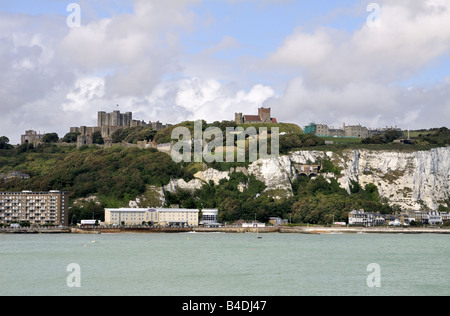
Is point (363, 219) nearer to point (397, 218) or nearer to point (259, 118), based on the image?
point (397, 218)

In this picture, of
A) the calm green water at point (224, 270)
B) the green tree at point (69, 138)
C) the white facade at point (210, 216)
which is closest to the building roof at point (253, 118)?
the green tree at point (69, 138)

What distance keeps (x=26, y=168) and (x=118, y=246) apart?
63628 mm

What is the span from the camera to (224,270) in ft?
138

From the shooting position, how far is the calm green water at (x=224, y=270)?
34.6 metres

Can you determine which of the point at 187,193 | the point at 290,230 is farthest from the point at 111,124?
the point at 290,230

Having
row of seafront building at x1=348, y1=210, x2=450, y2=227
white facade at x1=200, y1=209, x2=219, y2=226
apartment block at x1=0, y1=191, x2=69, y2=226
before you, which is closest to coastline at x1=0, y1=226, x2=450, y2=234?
row of seafront building at x1=348, y1=210, x2=450, y2=227

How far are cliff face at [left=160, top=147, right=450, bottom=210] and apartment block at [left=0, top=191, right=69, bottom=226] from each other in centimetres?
1642

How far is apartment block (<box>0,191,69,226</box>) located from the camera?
96.7m

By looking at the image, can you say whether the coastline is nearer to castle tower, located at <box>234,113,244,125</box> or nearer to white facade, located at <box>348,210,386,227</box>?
white facade, located at <box>348,210,386,227</box>

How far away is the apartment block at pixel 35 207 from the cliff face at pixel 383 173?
16425mm

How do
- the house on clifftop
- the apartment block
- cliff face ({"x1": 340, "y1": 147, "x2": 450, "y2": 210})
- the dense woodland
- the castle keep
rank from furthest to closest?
the castle keep < the house on clifftop < cliff face ({"x1": 340, "y1": 147, "x2": 450, "y2": 210}) < the dense woodland < the apartment block

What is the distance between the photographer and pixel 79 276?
1513 inches

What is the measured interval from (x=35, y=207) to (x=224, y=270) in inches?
2422

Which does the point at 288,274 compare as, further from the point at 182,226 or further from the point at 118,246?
the point at 182,226
